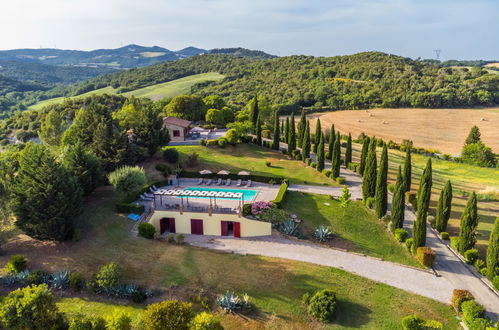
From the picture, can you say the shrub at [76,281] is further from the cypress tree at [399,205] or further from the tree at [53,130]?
the tree at [53,130]

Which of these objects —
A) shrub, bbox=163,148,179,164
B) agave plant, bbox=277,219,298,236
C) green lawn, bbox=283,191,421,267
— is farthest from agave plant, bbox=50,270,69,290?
shrub, bbox=163,148,179,164

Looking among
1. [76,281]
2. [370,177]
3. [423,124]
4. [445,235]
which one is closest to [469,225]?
[445,235]

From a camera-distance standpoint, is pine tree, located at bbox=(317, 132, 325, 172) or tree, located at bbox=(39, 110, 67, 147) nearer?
pine tree, located at bbox=(317, 132, 325, 172)

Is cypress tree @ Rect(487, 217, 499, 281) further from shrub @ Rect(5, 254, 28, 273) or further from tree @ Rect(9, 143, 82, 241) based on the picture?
shrub @ Rect(5, 254, 28, 273)

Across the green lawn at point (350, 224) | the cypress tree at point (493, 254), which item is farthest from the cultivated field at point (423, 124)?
the cypress tree at point (493, 254)

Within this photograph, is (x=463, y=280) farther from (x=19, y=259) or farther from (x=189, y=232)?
(x=19, y=259)
